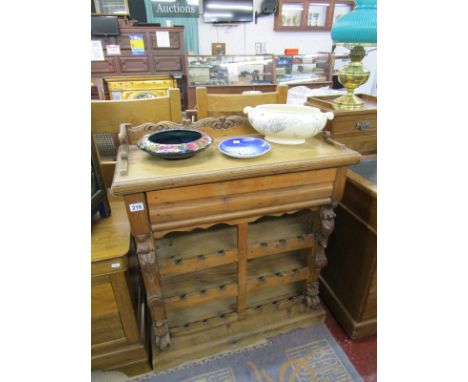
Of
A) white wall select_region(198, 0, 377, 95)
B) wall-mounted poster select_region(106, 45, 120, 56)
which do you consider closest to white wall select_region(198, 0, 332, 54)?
white wall select_region(198, 0, 377, 95)

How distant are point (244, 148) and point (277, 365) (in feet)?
2.92

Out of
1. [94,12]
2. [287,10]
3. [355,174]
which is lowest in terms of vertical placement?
[355,174]

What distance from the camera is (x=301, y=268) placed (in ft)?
3.68

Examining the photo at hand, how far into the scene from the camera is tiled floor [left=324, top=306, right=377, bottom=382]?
1104 mm

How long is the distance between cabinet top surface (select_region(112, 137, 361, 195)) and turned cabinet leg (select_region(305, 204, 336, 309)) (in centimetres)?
20

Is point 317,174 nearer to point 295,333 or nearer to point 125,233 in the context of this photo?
point 125,233

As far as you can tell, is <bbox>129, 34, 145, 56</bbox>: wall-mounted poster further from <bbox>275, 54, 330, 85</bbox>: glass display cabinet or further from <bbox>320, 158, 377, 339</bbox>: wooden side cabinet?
<bbox>320, 158, 377, 339</bbox>: wooden side cabinet

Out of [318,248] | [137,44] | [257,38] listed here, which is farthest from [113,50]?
[318,248]

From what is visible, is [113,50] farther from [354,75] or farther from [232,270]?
[232,270]

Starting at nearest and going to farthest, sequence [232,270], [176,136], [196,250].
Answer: [176,136], [196,250], [232,270]

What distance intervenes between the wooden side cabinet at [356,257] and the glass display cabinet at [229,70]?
8.39 ft

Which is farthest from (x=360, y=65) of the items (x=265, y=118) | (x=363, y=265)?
(x=363, y=265)

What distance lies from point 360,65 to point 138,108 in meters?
0.93

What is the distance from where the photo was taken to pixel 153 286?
907mm
